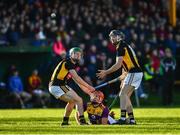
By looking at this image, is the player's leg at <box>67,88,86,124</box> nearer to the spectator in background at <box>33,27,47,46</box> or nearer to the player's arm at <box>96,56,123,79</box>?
the player's arm at <box>96,56,123,79</box>

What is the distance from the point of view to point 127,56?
56.0 ft

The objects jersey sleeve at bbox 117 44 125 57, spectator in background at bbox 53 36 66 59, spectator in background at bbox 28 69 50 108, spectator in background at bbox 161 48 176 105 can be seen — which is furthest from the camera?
spectator in background at bbox 53 36 66 59

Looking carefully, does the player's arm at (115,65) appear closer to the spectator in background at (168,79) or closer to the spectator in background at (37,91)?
the spectator in background at (37,91)

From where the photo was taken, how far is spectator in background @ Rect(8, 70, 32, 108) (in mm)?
26297

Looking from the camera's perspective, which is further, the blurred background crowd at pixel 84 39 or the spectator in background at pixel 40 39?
the spectator in background at pixel 40 39

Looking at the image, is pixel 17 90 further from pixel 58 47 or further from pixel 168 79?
pixel 168 79

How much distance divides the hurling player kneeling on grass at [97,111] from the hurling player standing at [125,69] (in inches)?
12.6

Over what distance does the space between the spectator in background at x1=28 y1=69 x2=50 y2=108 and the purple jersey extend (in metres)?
9.69

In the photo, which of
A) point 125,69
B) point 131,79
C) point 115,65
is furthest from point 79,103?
point 125,69

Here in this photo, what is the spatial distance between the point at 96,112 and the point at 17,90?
10044 millimetres

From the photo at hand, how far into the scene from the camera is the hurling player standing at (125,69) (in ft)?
55.4

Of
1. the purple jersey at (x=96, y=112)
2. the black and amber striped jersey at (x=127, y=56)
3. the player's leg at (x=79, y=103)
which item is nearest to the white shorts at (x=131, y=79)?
the black and amber striped jersey at (x=127, y=56)

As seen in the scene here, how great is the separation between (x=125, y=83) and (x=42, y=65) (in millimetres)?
11679

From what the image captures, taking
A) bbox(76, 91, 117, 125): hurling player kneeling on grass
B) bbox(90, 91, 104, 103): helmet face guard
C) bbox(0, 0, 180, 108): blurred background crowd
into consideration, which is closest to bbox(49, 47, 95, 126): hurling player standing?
bbox(90, 91, 104, 103): helmet face guard
